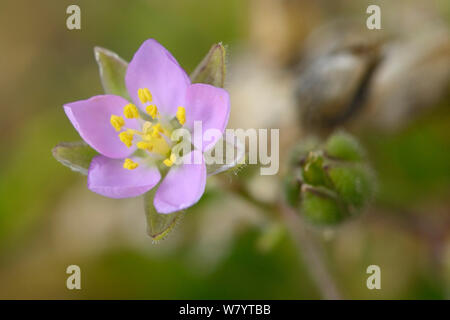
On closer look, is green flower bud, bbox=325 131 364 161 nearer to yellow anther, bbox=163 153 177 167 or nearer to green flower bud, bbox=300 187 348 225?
green flower bud, bbox=300 187 348 225

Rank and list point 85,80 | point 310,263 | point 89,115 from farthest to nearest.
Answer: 1. point 85,80
2. point 310,263
3. point 89,115

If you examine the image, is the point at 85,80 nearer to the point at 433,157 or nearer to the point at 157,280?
the point at 157,280

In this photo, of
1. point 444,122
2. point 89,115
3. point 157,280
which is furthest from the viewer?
point 157,280

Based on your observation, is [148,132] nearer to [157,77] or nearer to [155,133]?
[155,133]

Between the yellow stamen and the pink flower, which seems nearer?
the pink flower

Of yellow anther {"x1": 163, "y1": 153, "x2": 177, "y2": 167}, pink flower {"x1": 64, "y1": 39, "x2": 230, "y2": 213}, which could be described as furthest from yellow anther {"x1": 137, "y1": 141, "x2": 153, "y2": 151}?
yellow anther {"x1": 163, "y1": 153, "x2": 177, "y2": 167}
